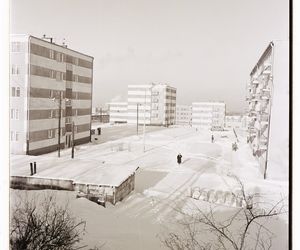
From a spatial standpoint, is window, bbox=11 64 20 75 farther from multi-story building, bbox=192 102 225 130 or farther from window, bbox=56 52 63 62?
multi-story building, bbox=192 102 225 130

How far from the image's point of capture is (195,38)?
2113mm

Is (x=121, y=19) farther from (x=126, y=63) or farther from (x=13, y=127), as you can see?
(x=13, y=127)

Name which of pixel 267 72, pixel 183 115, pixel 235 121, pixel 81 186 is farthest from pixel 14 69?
pixel 267 72

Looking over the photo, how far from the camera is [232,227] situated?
2002 mm

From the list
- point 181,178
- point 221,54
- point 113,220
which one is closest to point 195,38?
point 221,54

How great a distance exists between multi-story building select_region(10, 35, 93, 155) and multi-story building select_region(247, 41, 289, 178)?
3.38 ft

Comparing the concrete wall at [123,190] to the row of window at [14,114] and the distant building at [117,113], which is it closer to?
the distant building at [117,113]

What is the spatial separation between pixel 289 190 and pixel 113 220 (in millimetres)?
1004

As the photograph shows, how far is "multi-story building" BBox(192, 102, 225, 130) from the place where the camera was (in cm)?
216

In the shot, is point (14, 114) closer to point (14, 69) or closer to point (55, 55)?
point (14, 69)

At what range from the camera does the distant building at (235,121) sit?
212 centimetres

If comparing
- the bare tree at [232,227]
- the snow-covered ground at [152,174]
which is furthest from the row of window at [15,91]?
the bare tree at [232,227]

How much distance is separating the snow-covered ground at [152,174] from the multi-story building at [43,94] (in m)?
0.10

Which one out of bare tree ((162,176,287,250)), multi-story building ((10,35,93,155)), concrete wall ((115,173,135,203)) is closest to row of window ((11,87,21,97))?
multi-story building ((10,35,93,155))
